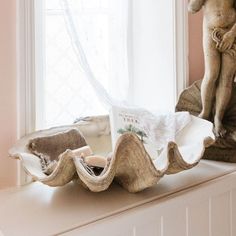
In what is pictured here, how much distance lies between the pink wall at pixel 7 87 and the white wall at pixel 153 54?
2.39ft

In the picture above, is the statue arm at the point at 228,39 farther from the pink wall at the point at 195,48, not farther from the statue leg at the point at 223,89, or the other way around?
the pink wall at the point at 195,48

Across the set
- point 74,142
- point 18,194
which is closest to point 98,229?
point 18,194

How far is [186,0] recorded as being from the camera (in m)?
1.61

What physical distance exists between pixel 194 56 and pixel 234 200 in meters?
0.78

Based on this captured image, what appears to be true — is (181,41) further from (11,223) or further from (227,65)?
(11,223)

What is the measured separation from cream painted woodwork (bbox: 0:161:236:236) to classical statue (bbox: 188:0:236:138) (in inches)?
13.6

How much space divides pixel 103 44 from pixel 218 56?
18.7 inches

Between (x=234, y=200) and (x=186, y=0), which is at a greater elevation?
(x=186, y=0)

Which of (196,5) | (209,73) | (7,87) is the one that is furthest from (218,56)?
(7,87)

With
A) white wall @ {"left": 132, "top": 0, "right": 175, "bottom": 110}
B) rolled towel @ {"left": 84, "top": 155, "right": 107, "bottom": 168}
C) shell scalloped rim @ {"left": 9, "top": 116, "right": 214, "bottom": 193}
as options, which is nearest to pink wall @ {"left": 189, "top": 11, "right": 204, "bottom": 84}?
white wall @ {"left": 132, "top": 0, "right": 175, "bottom": 110}

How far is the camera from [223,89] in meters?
1.39

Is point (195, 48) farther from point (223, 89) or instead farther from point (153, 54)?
point (223, 89)

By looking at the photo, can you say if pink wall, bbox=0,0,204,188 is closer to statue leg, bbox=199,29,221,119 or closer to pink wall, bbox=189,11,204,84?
statue leg, bbox=199,29,221,119

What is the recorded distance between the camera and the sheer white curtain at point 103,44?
4.18ft
